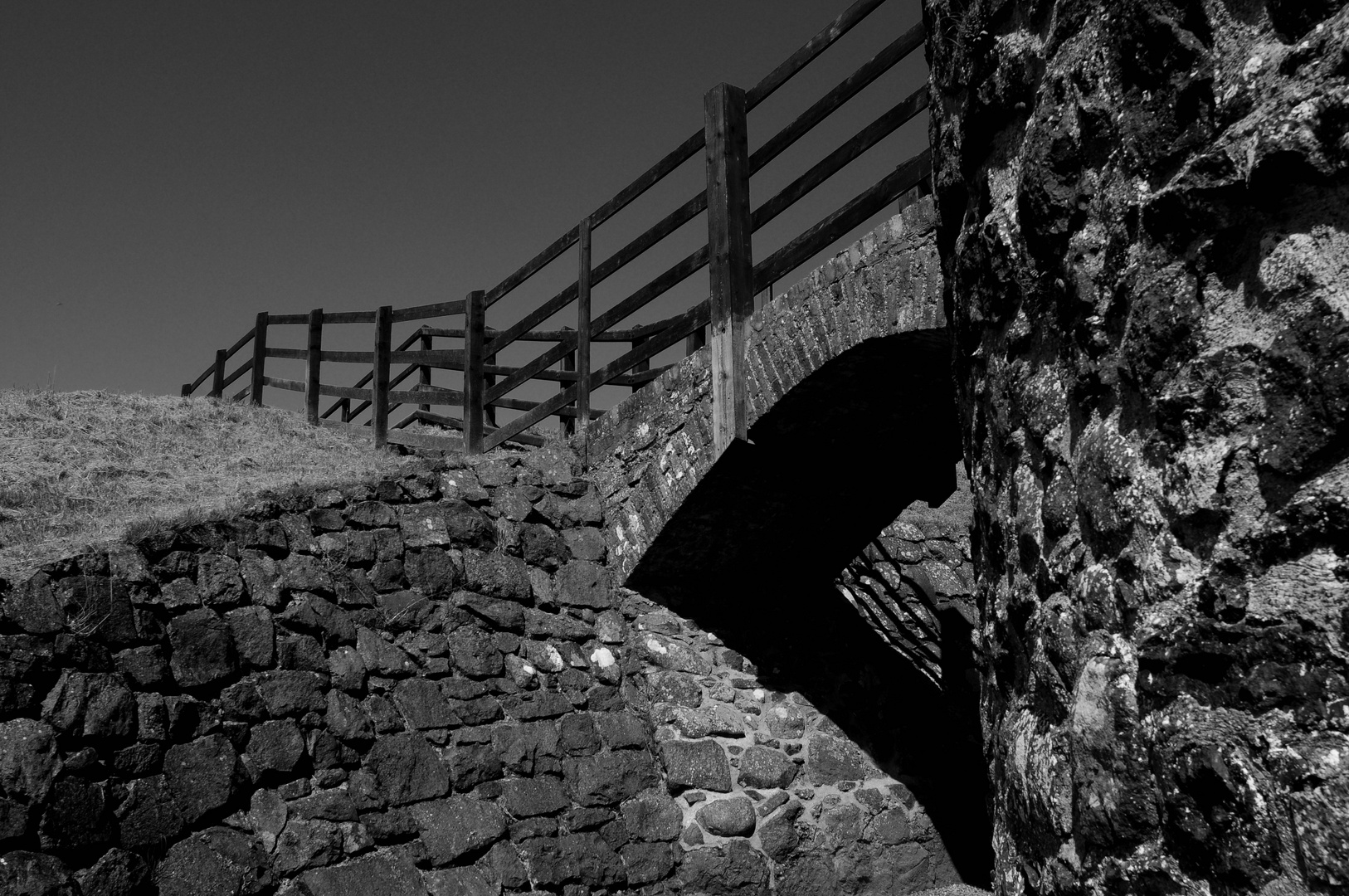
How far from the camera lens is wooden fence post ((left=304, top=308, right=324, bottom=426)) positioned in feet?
38.4

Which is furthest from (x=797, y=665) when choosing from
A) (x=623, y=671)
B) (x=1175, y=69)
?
(x=1175, y=69)

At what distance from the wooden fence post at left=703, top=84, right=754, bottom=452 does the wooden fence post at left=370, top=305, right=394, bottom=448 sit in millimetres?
4820

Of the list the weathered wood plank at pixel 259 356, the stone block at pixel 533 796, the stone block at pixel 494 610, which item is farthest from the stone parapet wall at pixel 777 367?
the weathered wood plank at pixel 259 356

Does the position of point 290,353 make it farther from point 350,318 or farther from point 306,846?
point 306,846

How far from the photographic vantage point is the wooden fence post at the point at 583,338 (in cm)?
745

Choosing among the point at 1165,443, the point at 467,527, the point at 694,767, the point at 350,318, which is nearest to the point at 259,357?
the point at 350,318

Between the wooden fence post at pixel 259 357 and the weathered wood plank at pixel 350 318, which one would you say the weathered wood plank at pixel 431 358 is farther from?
the wooden fence post at pixel 259 357

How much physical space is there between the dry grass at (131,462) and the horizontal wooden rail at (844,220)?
8.82ft

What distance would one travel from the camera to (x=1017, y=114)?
10.7 feet

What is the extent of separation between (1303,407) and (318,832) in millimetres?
4502

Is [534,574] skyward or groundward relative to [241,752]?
skyward

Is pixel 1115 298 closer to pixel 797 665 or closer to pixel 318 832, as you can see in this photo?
pixel 318 832

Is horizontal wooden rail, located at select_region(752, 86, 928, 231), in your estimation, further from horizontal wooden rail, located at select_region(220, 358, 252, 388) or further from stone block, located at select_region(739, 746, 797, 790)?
horizontal wooden rail, located at select_region(220, 358, 252, 388)

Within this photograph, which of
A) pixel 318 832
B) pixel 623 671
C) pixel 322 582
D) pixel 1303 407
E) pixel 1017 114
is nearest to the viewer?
pixel 1303 407
